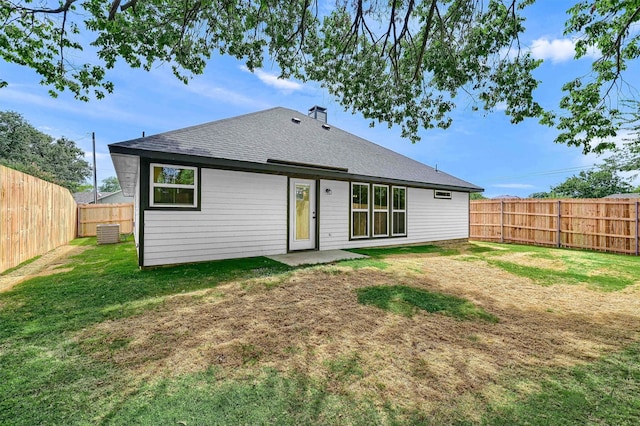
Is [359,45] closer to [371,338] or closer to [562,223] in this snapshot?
[371,338]

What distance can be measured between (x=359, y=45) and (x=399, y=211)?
18.8 feet

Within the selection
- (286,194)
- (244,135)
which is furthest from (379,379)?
(244,135)

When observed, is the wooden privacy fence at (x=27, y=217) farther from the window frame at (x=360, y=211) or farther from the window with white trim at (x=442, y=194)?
the window with white trim at (x=442, y=194)

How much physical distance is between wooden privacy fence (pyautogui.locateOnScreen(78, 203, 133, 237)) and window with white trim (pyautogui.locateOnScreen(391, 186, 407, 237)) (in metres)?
13.4

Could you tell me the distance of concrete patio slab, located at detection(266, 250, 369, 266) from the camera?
6.74 meters

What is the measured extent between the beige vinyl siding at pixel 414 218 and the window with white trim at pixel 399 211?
0.64 ft

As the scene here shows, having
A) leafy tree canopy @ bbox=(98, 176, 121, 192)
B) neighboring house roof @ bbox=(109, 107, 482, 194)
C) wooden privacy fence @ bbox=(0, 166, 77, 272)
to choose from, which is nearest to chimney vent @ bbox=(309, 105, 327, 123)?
neighboring house roof @ bbox=(109, 107, 482, 194)

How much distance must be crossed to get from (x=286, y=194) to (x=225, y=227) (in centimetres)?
192

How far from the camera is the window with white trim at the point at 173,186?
19.6 ft

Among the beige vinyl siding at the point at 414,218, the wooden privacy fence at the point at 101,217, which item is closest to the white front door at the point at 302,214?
the beige vinyl siding at the point at 414,218

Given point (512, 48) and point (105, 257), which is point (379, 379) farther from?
point (105, 257)

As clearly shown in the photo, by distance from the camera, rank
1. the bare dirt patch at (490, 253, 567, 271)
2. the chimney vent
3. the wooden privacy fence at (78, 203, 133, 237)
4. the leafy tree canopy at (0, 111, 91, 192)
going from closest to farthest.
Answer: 1. the bare dirt patch at (490, 253, 567, 271)
2. the wooden privacy fence at (78, 203, 133, 237)
3. the chimney vent
4. the leafy tree canopy at (0, 111, 91, 192)

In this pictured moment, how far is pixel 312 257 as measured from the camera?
7.30 m

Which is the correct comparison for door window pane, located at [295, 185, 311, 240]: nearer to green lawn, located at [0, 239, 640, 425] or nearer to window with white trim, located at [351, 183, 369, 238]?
window with white trim, located at [351, 183, 369, 238]
